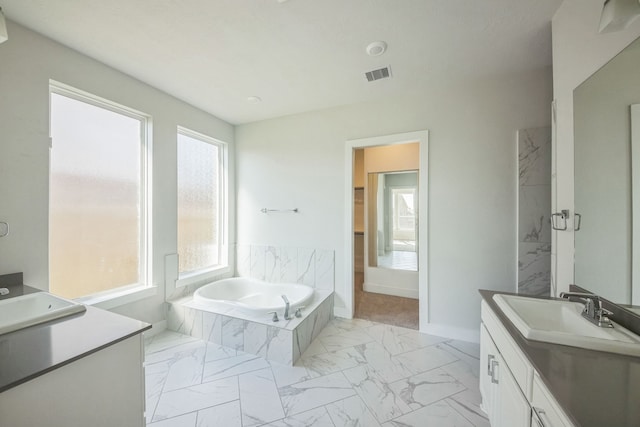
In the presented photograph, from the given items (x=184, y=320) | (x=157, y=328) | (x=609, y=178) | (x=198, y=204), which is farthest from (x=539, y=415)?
(x=198, y=204)

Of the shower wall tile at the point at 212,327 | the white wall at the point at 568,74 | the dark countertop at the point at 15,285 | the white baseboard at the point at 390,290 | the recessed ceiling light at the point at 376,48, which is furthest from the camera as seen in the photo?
the white baseboard at the point at 390,290

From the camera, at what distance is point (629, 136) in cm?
100

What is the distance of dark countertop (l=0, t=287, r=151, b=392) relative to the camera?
76 centimetres

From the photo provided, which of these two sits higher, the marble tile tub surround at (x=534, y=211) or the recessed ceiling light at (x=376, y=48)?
the recessed ceiling light at (x=376, y=48)

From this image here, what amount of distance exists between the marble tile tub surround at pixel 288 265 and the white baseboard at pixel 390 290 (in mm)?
1286

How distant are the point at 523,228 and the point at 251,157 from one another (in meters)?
3.33

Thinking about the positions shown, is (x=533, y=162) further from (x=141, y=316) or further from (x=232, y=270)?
(x=141, y=316)

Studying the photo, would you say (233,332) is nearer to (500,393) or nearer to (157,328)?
(157,328)

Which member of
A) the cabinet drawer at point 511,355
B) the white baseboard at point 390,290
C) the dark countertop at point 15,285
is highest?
the dark countertop at point 15,285

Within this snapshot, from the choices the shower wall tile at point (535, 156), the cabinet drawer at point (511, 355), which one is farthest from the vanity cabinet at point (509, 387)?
the shower wall tile at point (535, 156)

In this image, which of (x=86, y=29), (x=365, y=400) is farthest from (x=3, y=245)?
(x=365, y=400)

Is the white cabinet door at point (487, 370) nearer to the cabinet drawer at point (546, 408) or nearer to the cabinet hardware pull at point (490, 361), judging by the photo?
the cabinet hardware pull at point (490, 361)

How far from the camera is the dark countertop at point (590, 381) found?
617mm

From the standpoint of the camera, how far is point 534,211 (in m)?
2.10
